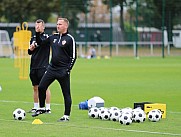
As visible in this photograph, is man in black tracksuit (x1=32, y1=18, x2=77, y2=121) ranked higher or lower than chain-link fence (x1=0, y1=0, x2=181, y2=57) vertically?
higher

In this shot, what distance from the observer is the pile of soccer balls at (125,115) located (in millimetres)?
13196

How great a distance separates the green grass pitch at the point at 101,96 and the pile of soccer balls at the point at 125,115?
5.3 inches

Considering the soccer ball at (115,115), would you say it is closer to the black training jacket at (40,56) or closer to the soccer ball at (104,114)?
the soccer ball at (104,114)

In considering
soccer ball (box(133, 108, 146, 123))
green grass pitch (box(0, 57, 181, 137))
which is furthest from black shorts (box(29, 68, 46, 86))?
soccer ball (box(133, 108, 146, 123))

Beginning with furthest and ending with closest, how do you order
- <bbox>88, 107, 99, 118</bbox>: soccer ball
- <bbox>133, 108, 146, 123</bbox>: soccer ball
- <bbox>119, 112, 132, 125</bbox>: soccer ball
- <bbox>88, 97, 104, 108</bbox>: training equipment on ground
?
<bbox>88, 97, 104, 108</bbox>: training equipment on ground, <bbox>88, 107, 99, 118</bbox>: soccer ball, <bbox>133, 108, 146, 123</bbox>: soccer ball, <bbox>119, 112, 132, 125</bbox>: soccer ball

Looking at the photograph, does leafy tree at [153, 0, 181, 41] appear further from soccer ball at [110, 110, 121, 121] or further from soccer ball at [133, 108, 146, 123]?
soccer ball at [133, 108, 146, 123]

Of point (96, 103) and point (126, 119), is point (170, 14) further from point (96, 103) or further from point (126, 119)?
point (126, 119)

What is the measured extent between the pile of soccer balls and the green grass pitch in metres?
0.13

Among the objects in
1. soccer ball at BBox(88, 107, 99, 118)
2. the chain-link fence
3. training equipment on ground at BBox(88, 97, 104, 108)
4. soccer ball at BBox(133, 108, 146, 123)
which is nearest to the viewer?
soccer ball at BBox(133, 108, 146, 123)

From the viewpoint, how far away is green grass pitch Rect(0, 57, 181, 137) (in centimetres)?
1222

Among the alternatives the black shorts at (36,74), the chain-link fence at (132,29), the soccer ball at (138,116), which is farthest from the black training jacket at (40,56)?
the chain-link fence at (132,29)

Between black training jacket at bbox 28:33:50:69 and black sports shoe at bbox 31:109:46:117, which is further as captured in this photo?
black training jacket at bbox 28:33:50:69

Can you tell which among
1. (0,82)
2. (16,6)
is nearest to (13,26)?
(16,6)

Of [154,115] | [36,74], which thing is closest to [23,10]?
[36,74]
